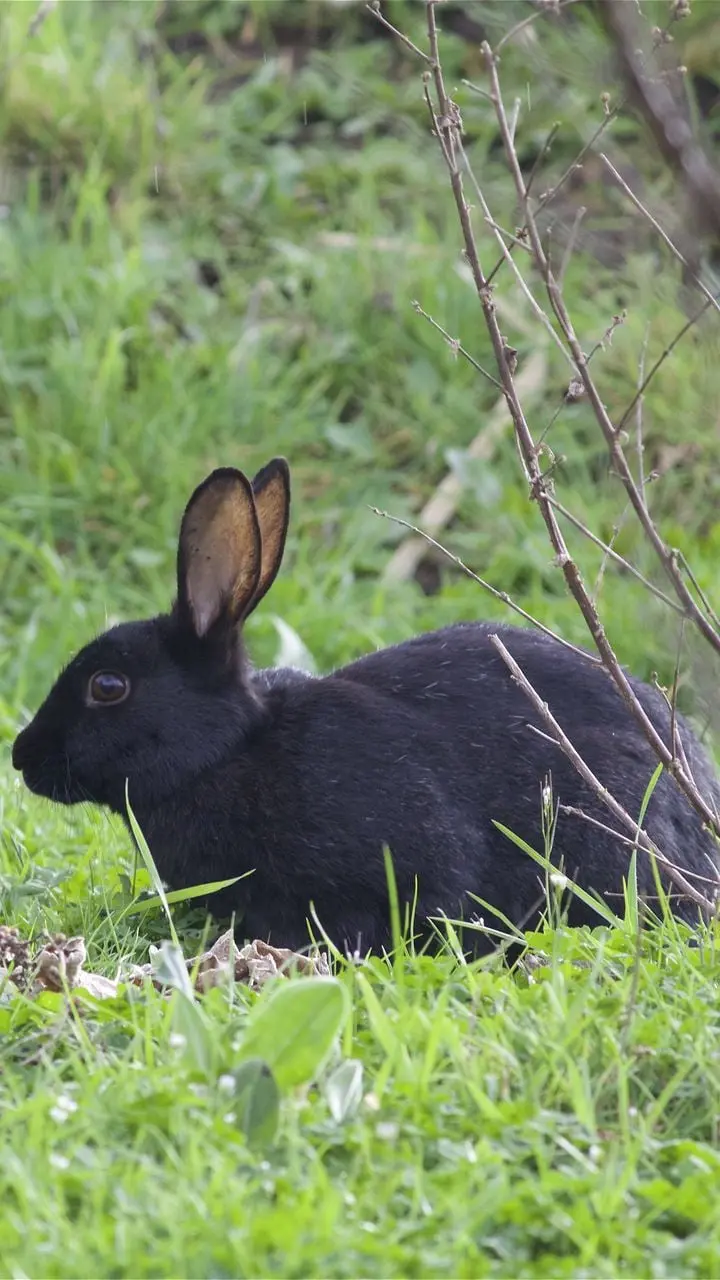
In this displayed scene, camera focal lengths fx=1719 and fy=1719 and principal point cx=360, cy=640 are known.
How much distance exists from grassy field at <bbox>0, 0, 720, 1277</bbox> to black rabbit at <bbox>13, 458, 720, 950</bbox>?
0.79ft

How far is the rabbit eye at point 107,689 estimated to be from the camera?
3.76 meters

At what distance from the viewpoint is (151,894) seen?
11.9 feet

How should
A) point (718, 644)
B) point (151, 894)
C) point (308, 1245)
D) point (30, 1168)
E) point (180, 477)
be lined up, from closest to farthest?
point (308, 1245)
point (30, 1168)
point (718, 644)
point (151, 894)
point (180, 477)

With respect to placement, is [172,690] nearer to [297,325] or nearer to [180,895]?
[180,895]

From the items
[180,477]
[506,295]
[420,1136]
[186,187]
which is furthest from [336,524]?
[420,1136]

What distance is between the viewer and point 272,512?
3930 mm

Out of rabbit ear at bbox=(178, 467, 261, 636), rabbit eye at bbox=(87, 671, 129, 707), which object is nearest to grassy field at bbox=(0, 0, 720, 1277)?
rabbit eye at bbox=(87, 671, 129, 707)

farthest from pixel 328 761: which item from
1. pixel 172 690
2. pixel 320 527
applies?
pixel 320 527

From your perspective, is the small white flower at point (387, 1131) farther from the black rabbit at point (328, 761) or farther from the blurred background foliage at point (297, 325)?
the blurred background foliage at point (297, 325)

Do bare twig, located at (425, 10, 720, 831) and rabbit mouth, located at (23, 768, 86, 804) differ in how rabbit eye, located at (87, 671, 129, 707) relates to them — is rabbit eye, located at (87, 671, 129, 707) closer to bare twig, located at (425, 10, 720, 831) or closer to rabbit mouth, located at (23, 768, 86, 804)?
rabbit mouth, located at (23, 768, 86, 804)

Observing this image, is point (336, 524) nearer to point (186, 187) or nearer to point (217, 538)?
point (186, 187)

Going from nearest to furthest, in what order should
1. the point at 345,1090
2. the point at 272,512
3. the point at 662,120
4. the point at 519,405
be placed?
the point at 662,120 < the point at 345,1090 < the point at 519,405 < the point at 272,512

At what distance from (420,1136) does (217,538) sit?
1.70 m

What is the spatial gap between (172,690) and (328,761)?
39 cm
